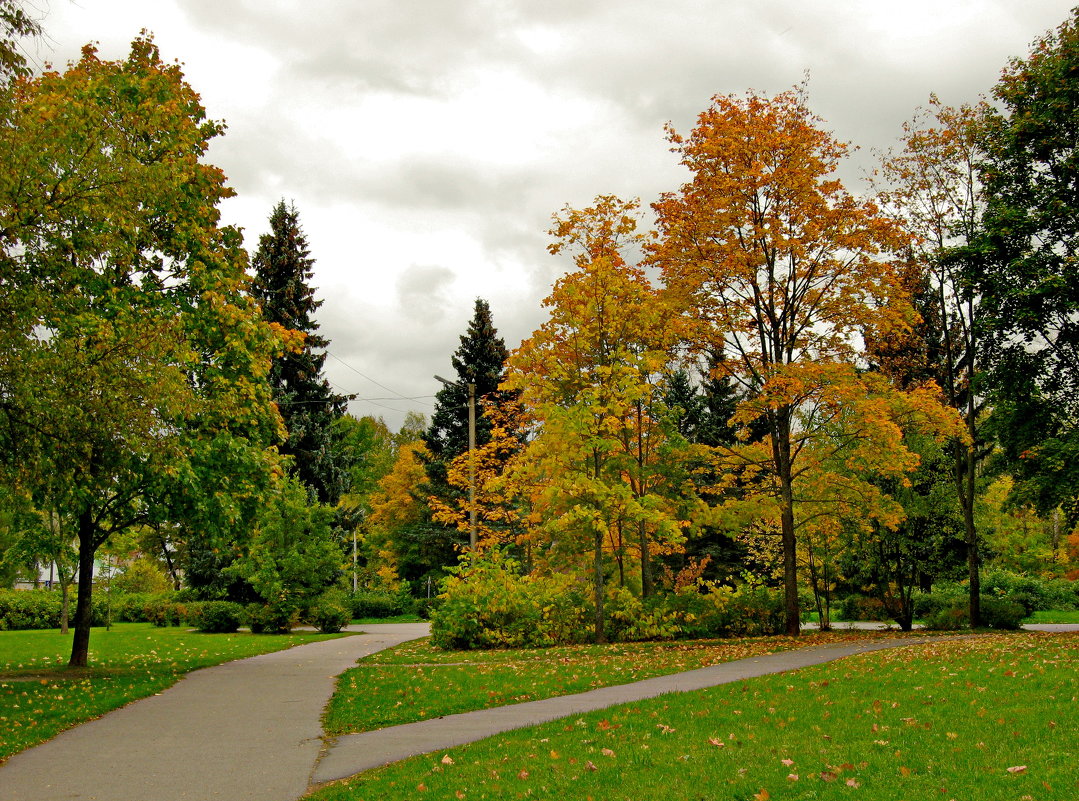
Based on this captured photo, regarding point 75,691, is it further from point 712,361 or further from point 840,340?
point 840,340

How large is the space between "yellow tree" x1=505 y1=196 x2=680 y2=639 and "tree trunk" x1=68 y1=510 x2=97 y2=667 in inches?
354

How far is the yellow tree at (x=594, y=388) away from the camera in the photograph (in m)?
18.4

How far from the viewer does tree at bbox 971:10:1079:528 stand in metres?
19.0

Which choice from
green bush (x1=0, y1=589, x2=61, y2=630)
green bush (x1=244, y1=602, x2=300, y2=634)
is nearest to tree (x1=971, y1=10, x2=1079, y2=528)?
green bush (x1=244, y1=602, x2=300, y2=634)

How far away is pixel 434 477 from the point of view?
40.6m

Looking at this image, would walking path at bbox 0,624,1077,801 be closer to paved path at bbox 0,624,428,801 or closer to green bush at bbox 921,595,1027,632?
paved path at bbox 0,624,428,801

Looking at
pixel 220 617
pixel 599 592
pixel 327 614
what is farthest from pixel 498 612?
pixel 220 617

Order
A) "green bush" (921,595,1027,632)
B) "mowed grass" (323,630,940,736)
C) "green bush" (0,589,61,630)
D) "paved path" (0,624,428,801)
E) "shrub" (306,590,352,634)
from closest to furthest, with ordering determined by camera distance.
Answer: "paved path" (0,624,428,801) < "mowed grass" (323,630,940,736) < "green bush" (921,595,1027,632) < "shrub" (306,590,352,634) < "green bush" (0,589,61,630)

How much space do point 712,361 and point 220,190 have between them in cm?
1291

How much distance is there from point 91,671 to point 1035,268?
853 inches

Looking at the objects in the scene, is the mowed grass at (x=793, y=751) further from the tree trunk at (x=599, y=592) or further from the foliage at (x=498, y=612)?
the foliage at (x=498, y=612)

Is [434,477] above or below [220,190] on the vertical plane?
below

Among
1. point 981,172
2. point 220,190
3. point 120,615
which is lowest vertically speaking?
point 120,615

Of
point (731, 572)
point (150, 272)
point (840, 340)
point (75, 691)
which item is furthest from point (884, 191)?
point (75, 691)
